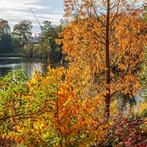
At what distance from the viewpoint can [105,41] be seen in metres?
16.4

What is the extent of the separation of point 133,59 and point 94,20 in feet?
7.58

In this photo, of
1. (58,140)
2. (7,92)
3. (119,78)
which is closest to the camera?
(7,92)

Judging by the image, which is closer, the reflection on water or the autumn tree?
the reflection on water

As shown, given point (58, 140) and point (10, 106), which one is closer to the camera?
point (10, 106)

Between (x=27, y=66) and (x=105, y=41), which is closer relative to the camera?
(x=27, y=66)

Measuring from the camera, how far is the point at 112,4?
15.8 meters

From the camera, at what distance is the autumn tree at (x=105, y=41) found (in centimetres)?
1606

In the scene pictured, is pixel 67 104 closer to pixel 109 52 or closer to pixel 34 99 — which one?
pixel 34 99

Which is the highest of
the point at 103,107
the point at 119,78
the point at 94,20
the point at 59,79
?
the point at 94,20

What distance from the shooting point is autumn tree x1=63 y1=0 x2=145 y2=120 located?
16.1 meters

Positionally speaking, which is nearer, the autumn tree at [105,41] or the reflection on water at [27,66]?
Answer: the reflection on water at [27,66]

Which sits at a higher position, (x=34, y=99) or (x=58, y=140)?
(x=34, y=99)

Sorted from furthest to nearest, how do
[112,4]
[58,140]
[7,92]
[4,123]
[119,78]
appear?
[119,78] → [112,4] → [58,140] → [7,92] → [4,123]

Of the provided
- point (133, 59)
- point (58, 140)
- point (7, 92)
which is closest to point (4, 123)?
point (7, 92)
